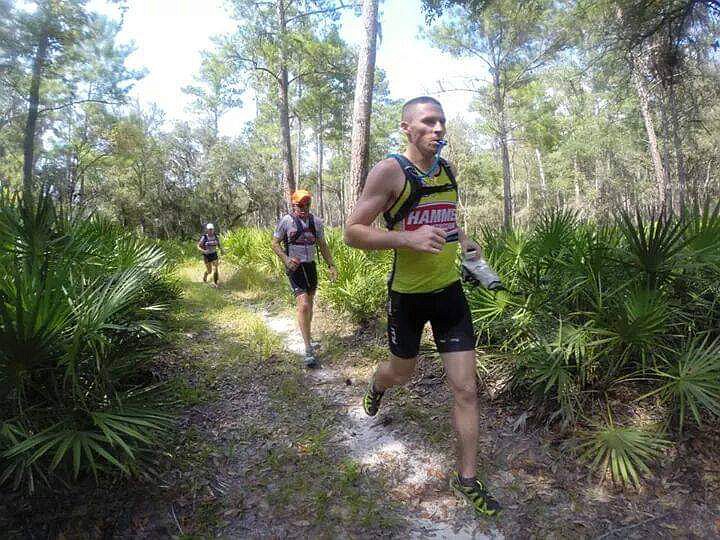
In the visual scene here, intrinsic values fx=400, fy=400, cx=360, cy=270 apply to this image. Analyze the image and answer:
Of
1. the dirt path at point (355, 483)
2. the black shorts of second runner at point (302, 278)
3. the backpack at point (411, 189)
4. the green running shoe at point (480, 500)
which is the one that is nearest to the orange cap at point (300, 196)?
the black shorts of second runner at point (302, 278)

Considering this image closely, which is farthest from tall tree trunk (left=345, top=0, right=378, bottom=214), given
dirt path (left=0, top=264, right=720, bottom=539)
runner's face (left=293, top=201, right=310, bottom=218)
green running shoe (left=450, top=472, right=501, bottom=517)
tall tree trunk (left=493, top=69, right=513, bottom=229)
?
tall tree trunk (left=493, top=69, right=513, bottom=229)

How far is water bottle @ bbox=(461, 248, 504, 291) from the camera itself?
227cm

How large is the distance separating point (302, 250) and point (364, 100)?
3710 millimetres

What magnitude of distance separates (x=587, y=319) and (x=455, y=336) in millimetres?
1416

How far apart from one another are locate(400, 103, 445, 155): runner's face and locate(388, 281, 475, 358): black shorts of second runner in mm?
834

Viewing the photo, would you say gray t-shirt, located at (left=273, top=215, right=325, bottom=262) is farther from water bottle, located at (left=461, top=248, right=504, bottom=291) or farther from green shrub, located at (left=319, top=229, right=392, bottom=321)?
water bottle, located at (left=461, top=248, right=504, bottom=291)

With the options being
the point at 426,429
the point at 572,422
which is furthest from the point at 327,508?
the point at 572,422

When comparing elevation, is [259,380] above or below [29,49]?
below

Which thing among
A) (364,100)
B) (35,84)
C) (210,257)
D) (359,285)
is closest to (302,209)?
(359,285)

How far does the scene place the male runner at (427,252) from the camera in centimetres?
213

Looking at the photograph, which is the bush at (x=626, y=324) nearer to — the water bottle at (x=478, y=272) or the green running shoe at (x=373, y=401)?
the water bottle at (x=478, y=272)

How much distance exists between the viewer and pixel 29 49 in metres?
14.7

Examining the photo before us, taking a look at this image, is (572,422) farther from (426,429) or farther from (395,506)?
(395,506)

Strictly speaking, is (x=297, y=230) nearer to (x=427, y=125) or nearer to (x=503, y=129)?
(x=427, y=125)
